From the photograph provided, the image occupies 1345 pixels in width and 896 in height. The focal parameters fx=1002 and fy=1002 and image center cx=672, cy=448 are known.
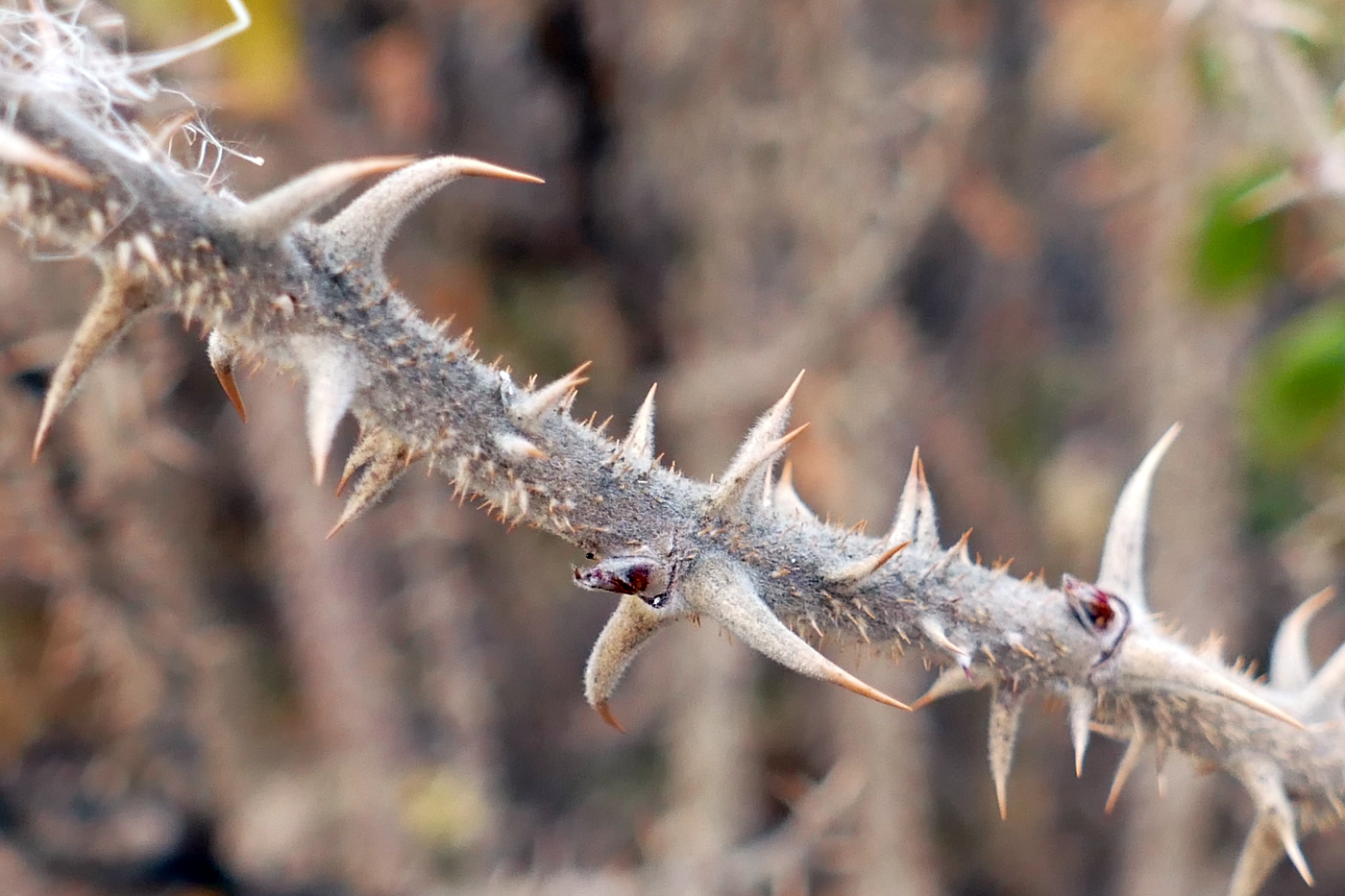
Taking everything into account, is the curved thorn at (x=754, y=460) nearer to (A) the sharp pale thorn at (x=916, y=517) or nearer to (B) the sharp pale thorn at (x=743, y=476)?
(B) the sharp pale thorn at (x=743, y=476)

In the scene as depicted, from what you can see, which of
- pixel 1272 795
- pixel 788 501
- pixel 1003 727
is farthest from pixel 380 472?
pixel 1272 795

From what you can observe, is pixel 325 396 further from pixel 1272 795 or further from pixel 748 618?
pixel 1272 795

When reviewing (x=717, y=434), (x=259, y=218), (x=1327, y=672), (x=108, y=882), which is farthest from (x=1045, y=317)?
(x=259, y=218)

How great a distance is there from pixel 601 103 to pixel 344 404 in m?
2.07

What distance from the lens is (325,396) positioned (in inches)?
18.9

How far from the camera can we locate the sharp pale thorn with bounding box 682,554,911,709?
0.53m

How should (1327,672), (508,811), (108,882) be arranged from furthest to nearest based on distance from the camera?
(508,811) → (108,882) → (1327,672)

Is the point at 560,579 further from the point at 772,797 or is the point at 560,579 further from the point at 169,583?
the point at 169,583

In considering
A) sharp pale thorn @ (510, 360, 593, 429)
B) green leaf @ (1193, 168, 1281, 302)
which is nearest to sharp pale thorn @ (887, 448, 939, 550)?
sharp pale thorn @ (510, 360, 593, 429)

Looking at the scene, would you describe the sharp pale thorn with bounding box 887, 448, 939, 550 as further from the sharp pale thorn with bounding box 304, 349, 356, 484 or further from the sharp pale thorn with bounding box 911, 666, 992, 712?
the sharp pale thorn with bounding box 304, 349, 356, 484

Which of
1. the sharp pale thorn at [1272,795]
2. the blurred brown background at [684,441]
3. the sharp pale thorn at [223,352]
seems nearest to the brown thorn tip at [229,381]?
the sharp pale thorn at [223,352]

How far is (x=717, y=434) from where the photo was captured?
209 centimetres

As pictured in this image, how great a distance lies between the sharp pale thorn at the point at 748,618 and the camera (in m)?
0.53

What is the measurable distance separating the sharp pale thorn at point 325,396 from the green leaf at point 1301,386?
1.41 m
